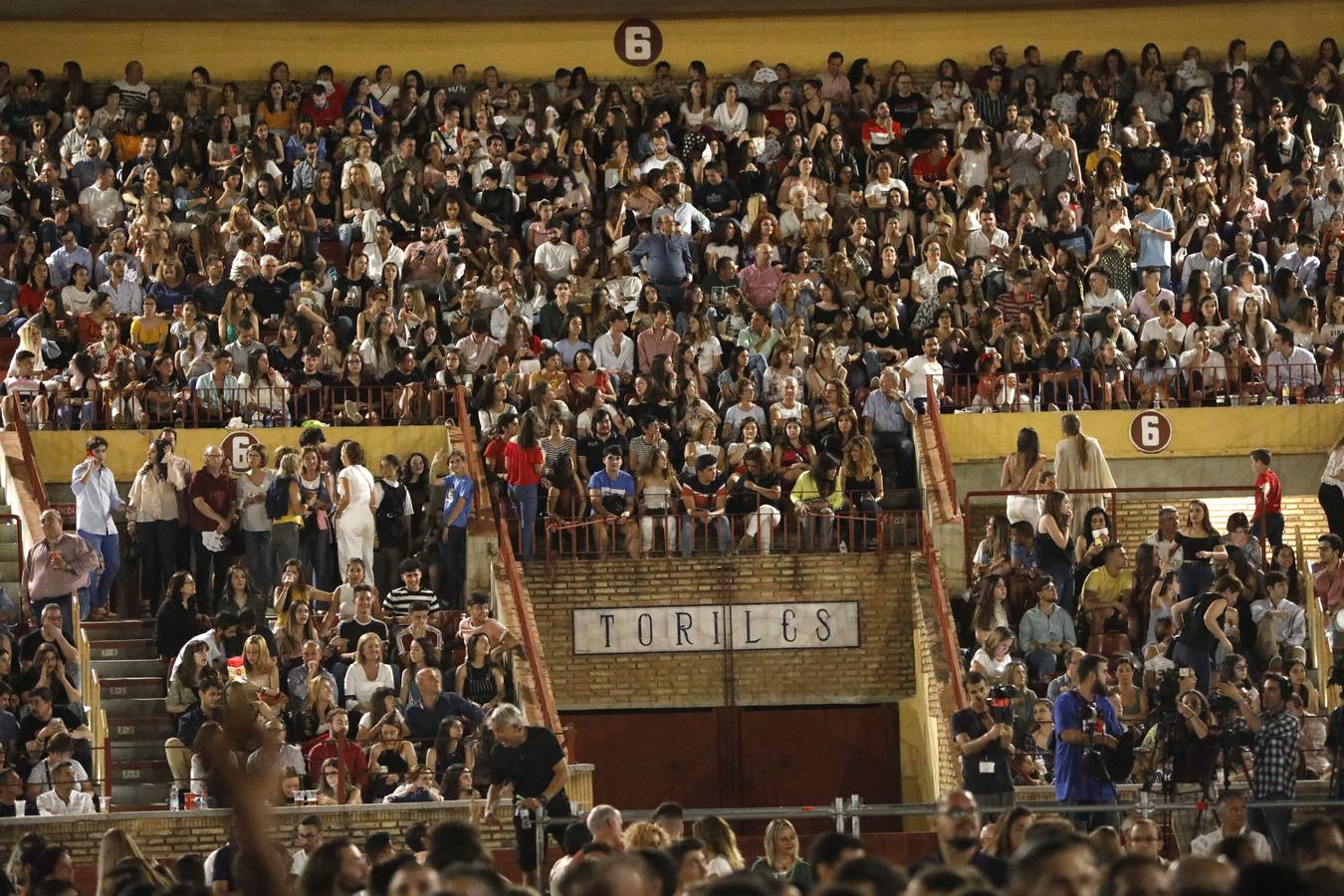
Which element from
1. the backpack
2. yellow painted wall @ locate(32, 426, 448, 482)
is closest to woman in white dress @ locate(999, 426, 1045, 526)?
yellow painted wall @ locate(32, 426, 448, 482)

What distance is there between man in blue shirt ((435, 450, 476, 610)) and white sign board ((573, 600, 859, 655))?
1.48 m

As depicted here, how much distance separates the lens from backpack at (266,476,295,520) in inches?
845

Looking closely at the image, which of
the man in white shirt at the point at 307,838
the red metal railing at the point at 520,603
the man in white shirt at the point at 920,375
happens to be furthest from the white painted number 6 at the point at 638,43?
the man in white shirt at the point at 307,838

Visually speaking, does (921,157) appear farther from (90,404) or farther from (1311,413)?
(90,404)

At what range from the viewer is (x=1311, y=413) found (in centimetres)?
2470

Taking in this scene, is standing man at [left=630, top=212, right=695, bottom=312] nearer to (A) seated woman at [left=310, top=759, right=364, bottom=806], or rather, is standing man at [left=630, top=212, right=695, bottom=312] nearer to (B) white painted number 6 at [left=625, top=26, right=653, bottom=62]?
(B) white painted number 6 at [left=625, top=26, right=653, bottom=62]

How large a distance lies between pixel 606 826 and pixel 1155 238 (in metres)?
16.2

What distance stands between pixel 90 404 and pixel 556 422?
460 centimetres

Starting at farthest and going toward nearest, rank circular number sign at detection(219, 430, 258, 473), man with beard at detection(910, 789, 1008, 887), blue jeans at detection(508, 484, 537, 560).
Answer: circular number sign at detection(219, 430, 258, 473)
blue jeans at detection(508, 484, 537, 560)
man with beard at detection(910, 789, 1008, 887)

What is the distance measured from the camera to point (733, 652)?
2317cm

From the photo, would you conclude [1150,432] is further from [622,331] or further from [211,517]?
[211,517]

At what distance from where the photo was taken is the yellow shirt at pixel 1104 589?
2084 centimetres

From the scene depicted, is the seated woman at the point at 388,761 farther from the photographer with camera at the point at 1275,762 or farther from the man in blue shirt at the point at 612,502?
the photographer with camera at the point at 1275,762

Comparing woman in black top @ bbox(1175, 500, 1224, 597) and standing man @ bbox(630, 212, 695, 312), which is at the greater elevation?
standing man @ bbox(630, 212, 695, 312)
